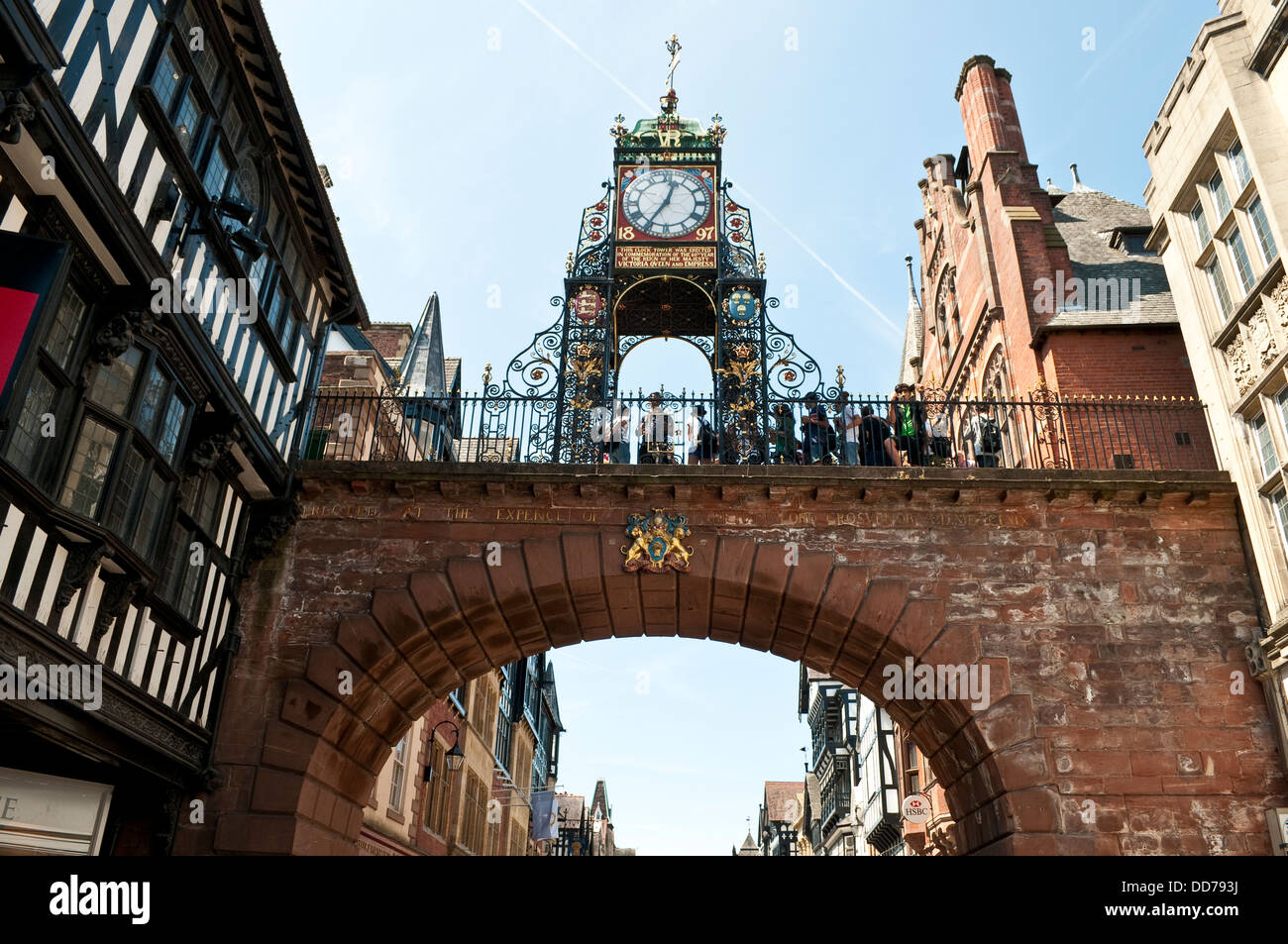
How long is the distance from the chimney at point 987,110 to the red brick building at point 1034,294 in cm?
3

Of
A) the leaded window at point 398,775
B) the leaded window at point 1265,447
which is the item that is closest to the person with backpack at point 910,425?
the leaded window at point 1265,447

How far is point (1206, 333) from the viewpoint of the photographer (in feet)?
40.9

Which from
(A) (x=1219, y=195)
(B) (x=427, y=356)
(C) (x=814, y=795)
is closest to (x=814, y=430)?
(A) (x=1219, y=195)

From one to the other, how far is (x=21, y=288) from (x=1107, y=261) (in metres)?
17.8

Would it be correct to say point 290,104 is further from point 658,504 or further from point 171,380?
point 658,504

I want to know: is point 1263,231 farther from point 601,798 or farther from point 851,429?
point 601,798

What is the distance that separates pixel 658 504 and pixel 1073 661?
17.2 feet

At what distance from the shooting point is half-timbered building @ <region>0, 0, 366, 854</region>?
21.4 ft

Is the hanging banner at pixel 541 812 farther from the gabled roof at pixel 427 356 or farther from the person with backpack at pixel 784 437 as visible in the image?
the person with backpack at pixel 784 437

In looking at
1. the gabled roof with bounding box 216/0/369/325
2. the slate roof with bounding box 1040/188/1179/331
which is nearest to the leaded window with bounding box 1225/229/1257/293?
the slate roof with bounding box 1040/188/1179/331

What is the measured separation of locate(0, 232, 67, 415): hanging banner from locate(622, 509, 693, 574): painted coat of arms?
7014 millimetres

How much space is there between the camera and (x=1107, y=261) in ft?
59.6
